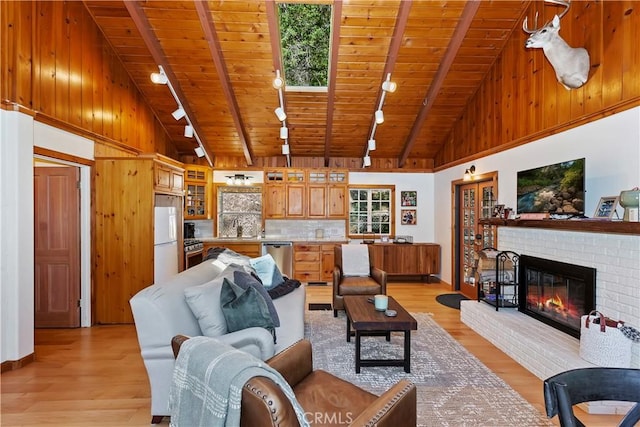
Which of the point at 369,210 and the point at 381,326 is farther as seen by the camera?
the point at 369,210

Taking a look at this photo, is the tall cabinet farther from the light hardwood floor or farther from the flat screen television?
the flat screen television

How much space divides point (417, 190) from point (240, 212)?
3.92 meters

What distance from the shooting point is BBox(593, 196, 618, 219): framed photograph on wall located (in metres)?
2.73

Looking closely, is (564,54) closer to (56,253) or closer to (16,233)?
(16,233)

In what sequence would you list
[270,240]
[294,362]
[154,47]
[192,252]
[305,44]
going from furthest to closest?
[270,240] → [192,252] → [305,44] → [154,47] → [294,362]

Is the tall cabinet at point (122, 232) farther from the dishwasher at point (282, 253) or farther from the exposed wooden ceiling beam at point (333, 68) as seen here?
the exposed wooden ceiling beam at point (333, 68)

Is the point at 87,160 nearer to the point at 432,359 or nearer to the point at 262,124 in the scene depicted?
the point at 262,124

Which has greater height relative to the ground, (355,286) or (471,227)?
(471,227)

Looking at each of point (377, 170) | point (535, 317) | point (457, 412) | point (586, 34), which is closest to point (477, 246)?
point (535, 317)

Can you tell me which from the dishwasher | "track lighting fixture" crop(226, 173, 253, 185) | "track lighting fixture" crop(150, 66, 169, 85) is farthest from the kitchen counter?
"track lighting fixture" crop(150, 66, 169, 85)

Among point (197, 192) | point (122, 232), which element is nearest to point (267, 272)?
point (122, 232)

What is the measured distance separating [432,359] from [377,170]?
474 cm

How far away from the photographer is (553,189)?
3.58 meters

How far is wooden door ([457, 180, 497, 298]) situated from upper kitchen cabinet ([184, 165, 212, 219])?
508 cm
